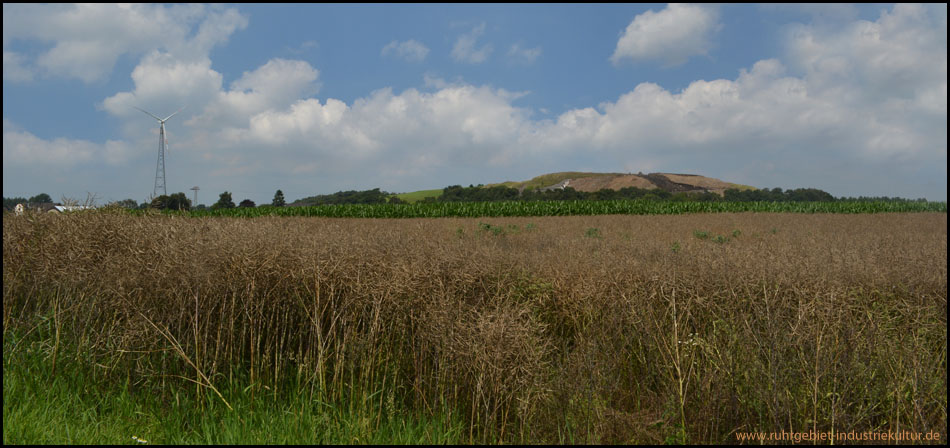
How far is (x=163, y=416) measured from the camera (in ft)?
16.5

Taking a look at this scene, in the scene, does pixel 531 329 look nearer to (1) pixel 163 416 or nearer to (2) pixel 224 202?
(1) pixel 163 416

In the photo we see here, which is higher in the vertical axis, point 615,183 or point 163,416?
point 615,183

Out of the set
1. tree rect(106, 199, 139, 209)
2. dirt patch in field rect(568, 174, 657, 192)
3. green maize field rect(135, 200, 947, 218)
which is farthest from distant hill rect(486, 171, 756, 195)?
tree rect(106, 199, 139, 209)

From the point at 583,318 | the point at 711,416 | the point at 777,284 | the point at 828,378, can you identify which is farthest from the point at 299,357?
the point at 777,284

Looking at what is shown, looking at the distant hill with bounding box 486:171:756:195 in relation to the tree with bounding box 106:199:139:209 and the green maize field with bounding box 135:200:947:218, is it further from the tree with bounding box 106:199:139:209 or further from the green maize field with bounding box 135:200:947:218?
the tree with bounding box 106:199:139:209

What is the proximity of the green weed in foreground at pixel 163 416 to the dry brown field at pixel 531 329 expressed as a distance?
0.22 meters

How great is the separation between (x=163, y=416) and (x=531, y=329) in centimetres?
385

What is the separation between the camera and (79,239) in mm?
8453

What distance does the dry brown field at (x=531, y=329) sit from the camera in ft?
14.7

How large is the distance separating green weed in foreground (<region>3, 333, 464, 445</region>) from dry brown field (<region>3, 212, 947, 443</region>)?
22 centimetres

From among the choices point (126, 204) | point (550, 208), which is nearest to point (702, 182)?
point (550, 208)

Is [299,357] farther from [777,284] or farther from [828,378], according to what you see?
[777,284]

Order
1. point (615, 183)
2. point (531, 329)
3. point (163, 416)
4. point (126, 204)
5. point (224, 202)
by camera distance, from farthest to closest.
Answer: point (615, 183), point (224, 202), point (126, 204), point (531, 329), point (163, 416)

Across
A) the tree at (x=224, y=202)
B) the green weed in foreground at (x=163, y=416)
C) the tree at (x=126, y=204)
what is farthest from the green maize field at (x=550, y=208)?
the green weed in foreground at (x=163, y=416)
